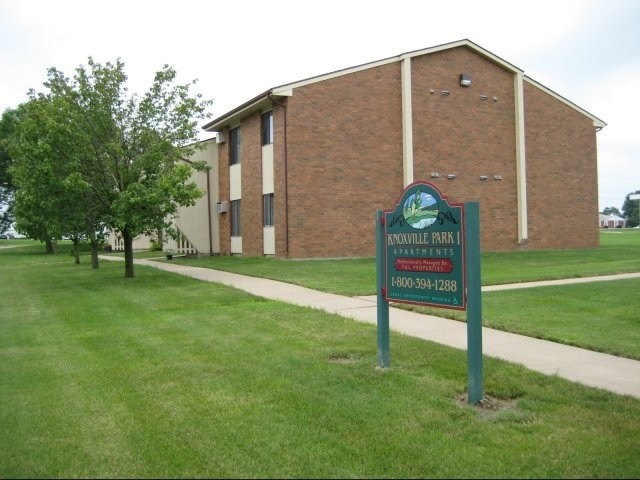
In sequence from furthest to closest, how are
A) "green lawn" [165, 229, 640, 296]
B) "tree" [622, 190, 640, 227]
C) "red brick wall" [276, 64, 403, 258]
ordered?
"tree" [622, 190, 640, 227] < "red brick wall" [276, 64, 403, 258] < "green lawn" [165, 229, 640, 296]

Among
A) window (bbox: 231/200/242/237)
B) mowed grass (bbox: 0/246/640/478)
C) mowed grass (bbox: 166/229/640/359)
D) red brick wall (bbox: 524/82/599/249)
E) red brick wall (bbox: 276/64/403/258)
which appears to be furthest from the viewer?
red brick wall (bbox: 524/82/599/249)

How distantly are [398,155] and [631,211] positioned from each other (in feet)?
498

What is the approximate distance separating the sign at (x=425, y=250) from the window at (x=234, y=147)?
22239 millimetres

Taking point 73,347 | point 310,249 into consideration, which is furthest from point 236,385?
point 310,249

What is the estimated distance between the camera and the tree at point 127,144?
16516 millimetres

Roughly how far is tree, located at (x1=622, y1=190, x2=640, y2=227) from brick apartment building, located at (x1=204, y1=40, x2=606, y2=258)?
124 meters

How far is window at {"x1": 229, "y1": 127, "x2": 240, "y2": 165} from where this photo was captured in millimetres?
28266

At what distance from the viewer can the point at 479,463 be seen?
418 centimetres

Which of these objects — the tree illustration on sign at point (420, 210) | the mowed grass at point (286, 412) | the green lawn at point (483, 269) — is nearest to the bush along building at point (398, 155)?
the green lawn at point (483, 269)

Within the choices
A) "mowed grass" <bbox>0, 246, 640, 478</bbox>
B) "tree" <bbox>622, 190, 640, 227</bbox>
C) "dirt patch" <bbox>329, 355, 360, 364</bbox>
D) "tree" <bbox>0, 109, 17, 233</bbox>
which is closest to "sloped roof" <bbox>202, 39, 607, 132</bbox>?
"mowed grass" <bbox>0, 246, 640, 478</bbox>

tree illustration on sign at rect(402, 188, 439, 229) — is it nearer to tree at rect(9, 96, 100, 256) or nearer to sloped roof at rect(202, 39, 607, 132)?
tree at rect(9, 96, 100, 256)

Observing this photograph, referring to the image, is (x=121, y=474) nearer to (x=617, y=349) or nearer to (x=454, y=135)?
(x=617, y=349)

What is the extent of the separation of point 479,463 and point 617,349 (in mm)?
4046

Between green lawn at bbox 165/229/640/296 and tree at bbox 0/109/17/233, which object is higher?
tree at bbox 0/109/17/233
